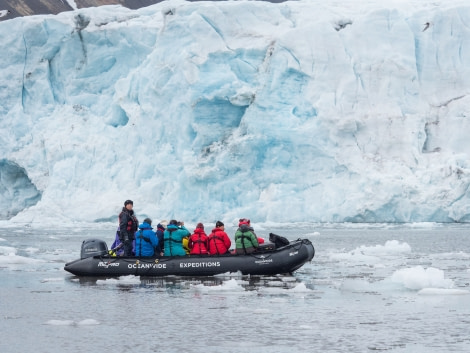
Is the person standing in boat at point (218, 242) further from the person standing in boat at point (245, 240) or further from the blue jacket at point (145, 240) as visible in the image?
the blue jacket at point (145, 240)

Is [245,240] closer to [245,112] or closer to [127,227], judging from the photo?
[127,227]

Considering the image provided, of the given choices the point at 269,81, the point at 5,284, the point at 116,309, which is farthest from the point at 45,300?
the point at 269,81

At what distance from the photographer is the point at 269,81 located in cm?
2703

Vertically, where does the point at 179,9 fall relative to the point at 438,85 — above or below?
above

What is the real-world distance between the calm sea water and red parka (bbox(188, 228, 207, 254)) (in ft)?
1.66

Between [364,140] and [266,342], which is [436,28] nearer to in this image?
[364,140]

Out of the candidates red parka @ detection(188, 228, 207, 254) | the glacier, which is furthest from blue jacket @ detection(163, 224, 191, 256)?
the glacier

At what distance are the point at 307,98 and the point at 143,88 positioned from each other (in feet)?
17.8

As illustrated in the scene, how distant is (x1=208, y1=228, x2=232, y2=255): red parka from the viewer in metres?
12.6

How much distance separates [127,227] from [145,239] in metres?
0.33

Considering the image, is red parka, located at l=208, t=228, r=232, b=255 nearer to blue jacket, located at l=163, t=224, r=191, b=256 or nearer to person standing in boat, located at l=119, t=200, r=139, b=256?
blue jacket, located at l=163, t=224, r=191, b=256

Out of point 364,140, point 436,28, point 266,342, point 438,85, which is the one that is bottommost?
point 266,342

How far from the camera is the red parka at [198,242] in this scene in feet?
41.4

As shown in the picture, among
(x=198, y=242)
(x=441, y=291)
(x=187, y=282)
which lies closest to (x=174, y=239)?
(x=198, y=242)
